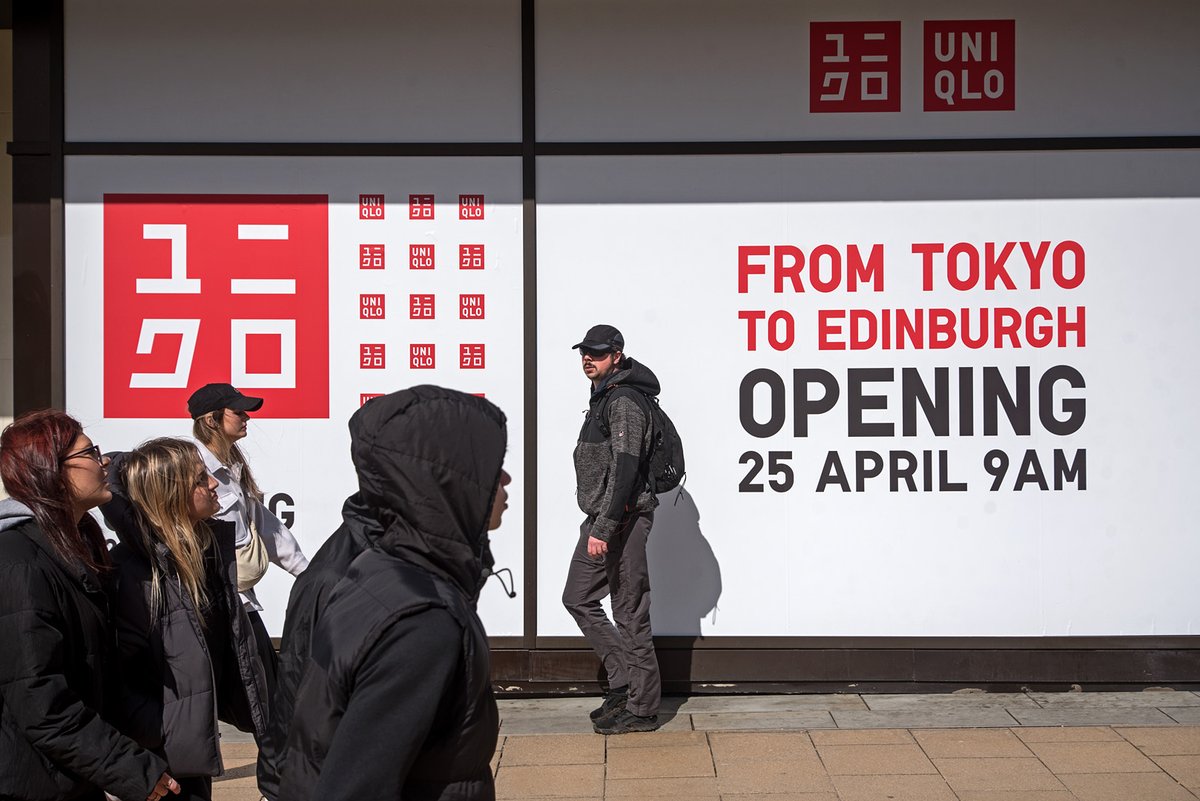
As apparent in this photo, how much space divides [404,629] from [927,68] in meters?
5.46

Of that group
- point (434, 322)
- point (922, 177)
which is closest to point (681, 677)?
point (434, 322)

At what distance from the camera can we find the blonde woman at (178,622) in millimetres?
3170

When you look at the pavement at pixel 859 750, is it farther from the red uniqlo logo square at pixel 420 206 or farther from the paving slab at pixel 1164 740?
the red uniqlo logo square at pixel 420 206

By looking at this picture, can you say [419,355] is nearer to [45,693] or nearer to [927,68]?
[927,68]

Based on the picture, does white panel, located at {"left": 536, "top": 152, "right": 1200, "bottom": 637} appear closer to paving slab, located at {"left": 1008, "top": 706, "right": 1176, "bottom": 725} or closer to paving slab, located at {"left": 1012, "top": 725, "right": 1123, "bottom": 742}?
paving slab, located at {"left": 1008, "top": 706, "right": 1176, "bottom": 725}

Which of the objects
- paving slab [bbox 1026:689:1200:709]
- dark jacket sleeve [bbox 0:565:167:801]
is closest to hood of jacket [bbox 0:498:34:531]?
dark jacket sleeve [bbox 0:565:167:801]

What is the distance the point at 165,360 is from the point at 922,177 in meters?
4.14

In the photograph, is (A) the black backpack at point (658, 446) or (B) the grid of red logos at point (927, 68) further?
(B) the grid of red logos at point (927, 68)

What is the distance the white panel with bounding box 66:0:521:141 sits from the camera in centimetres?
651

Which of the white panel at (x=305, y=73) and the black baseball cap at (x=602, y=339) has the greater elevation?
the white panel at (x=305, y=73)

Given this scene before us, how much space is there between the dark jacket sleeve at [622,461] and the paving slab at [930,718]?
4.96 feet

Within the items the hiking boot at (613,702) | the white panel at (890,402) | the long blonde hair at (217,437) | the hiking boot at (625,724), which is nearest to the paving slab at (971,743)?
the white panel at (890,402)

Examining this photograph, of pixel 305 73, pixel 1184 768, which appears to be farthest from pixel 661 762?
pixel 305 73

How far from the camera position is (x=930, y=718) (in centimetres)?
601
